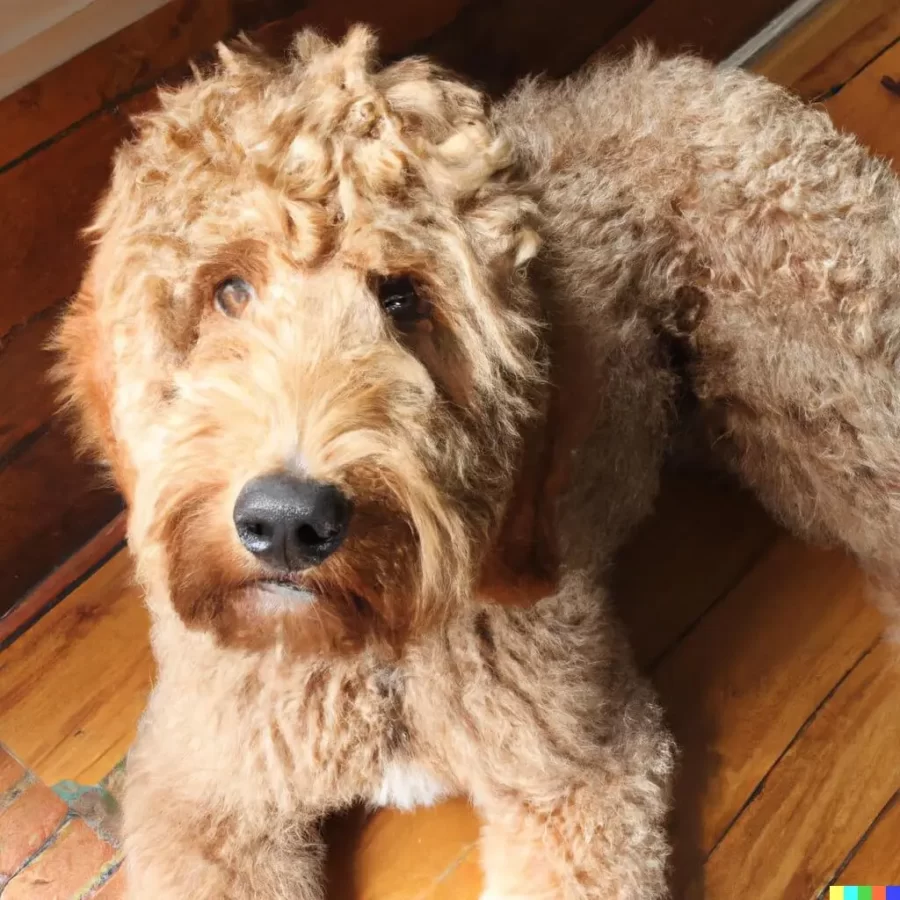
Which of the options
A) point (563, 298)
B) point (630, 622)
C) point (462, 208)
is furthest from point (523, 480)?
point (630, 622)

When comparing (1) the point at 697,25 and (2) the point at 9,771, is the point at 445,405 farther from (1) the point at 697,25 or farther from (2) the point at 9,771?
(1) the point at 697,25

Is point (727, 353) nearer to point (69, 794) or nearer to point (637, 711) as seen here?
point (637, 711)

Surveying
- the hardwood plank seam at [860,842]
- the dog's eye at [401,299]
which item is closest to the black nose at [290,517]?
the dog's eye at [401,299]

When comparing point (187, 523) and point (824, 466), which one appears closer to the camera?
point (187, 523)

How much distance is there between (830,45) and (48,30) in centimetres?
202

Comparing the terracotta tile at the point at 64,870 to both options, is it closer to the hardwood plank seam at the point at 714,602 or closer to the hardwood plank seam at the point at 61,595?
the hardwood plank seam at the point at 61,595

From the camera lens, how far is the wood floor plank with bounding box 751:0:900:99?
8.43ft

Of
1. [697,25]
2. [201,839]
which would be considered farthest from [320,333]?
[697,25]

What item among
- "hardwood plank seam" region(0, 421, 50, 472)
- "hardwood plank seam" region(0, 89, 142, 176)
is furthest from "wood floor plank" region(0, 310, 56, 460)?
"hardwood plank seam" region(0, 89, 142, 176)

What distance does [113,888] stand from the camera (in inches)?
68.3

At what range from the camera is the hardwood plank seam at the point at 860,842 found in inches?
69.0

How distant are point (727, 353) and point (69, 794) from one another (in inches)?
57.2

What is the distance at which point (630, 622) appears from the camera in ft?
6.63

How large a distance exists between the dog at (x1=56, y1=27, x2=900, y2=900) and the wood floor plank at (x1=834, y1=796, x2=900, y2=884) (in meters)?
0.41
